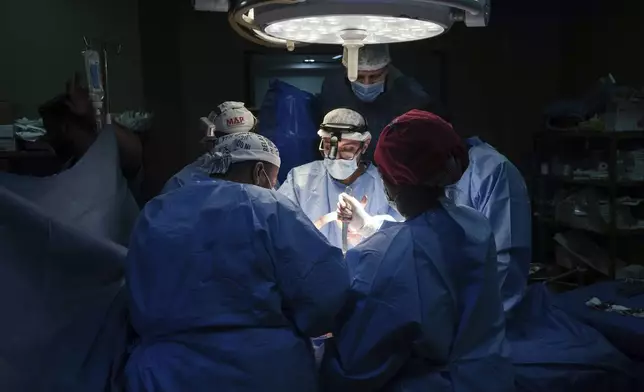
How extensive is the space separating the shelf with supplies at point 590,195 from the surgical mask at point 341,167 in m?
1.87

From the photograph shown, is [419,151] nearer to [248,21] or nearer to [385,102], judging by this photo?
[248,21]

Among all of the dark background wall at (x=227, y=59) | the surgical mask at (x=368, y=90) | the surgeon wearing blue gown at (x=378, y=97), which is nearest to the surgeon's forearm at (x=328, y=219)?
the surgeon wearing blue gown at (x=378, y=97)

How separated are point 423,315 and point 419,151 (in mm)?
412

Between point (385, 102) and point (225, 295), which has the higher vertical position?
point (385, 102)

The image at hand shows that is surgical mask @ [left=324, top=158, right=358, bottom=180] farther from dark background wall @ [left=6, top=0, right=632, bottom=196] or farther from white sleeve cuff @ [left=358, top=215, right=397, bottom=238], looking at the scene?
dark background wall @ [left=6, top=0, right=632, bottom=196]

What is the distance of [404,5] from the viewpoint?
115 centimetres

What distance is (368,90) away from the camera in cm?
317

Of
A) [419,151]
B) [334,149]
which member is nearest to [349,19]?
[419,151]

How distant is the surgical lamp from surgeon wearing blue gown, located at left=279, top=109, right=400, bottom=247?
4.25 ft

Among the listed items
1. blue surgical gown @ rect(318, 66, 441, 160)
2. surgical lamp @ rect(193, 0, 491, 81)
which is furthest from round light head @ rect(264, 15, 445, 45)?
blue surgical gown @ rect(318, 66, 441, 160)

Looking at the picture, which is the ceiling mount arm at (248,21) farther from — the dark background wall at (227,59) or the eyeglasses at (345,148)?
the dark background wall at (227,59)

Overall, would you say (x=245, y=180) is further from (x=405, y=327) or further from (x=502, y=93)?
(x=502, y=93)

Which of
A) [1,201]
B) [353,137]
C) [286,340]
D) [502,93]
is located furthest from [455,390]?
[502,93]

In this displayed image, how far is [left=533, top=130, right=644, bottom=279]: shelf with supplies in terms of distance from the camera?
12.7 ft
